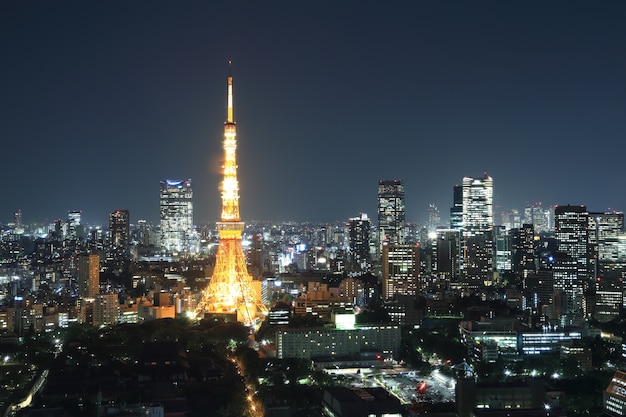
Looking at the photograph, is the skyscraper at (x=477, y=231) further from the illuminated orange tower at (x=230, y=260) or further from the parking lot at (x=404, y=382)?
the parking lot at (x=404, y=382)

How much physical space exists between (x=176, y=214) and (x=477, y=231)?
14.8 m

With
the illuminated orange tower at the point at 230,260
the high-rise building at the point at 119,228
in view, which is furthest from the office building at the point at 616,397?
the high-rise building at the point at 119,228

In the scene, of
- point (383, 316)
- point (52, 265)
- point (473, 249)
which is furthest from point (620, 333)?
point (52, 265)

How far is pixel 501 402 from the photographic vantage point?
10.2 m

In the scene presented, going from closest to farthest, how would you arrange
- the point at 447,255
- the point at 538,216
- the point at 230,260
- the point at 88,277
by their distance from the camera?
the point at 230,260 < the point at 88,277 < the point at 447,255 < the point at 538,216

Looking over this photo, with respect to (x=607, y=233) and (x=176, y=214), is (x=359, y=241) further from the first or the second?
(x=176, y=214)

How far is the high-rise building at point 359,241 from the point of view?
1246 inches

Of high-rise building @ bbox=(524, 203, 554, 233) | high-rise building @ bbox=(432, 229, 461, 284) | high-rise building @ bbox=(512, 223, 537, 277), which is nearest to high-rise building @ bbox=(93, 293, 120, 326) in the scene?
high-rise building @ bbox=(432, 229, 461, 284)

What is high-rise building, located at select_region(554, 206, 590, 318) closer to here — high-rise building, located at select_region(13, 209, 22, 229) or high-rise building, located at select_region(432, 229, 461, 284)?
high-rise building, located at select_region(432, 229, 461, 284)

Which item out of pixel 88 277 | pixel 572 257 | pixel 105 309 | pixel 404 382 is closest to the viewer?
pixel 404 382

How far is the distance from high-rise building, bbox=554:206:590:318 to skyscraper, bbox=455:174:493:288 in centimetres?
254

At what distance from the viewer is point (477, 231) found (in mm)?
32125

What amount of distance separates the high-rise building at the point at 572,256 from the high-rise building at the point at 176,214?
59.2 feet

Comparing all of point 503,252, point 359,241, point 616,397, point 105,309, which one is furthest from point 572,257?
point 616,397
